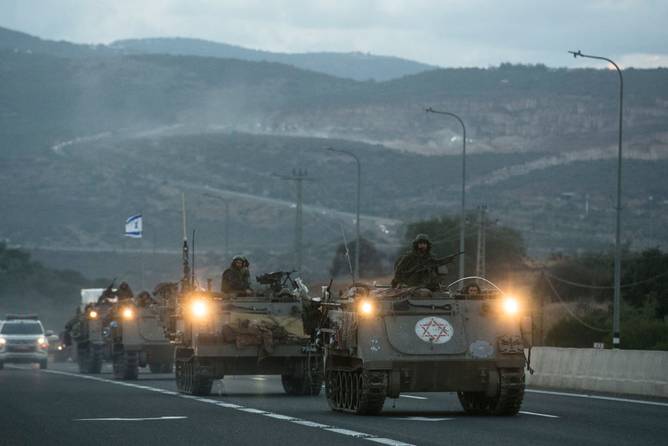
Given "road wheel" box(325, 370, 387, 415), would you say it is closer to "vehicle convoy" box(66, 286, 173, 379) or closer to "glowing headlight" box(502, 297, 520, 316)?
"glowing headlight" box(502, 297, 520, 316)

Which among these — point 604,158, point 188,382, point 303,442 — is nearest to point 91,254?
point 604,158

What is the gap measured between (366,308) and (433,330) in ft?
3.13

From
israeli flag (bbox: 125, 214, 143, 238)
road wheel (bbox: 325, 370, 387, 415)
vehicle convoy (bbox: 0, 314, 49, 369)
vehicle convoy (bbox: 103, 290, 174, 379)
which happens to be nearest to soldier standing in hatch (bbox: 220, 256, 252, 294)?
road wheel (bbox: 325, 370, 387, 415)

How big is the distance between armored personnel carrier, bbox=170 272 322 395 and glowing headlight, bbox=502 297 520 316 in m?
6.76

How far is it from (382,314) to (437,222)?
284ft

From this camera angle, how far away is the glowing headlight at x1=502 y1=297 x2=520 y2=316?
22891 mm

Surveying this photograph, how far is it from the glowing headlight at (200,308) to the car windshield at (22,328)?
89.5 ft

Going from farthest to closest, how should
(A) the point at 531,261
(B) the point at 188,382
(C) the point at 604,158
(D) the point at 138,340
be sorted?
1. (C) the point at 604,158
2. (A) the point at 531,261
3. (D) the point at 138,340
4. (B) the point at 188,382

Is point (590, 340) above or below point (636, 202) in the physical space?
below

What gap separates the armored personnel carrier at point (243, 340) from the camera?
2977 centimetres

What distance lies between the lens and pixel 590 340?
214ft

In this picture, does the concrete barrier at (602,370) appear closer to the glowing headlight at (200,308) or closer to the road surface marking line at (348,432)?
the glowing headlight at (200,308)

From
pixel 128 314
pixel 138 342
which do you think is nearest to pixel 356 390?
pixel 138 342

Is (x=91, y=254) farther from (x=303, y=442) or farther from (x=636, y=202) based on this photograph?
(x=303, y=442)
